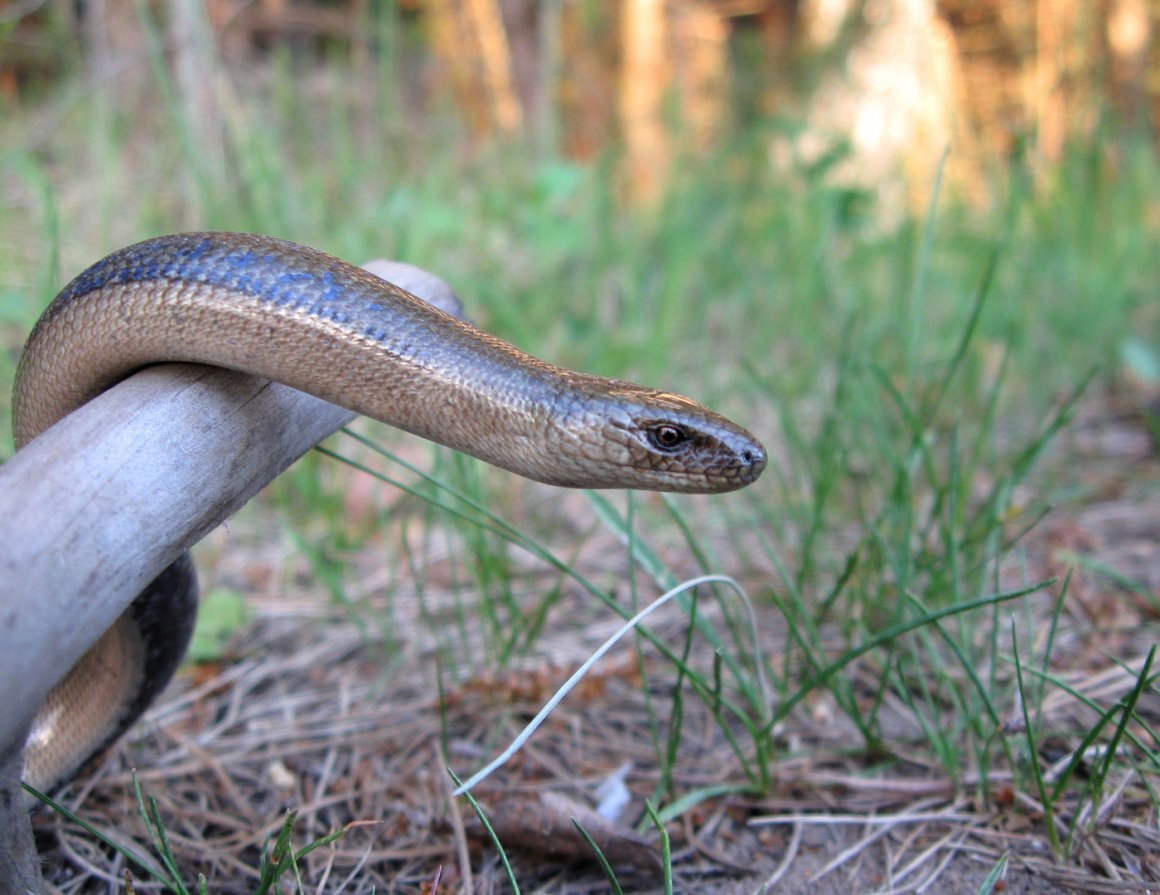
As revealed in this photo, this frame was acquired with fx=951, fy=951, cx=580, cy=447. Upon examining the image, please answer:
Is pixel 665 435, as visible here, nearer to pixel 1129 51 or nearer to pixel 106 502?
pixel 106 502

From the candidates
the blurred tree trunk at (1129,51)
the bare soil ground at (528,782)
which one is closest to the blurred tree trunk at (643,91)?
the blurred tree trunk at (1129,51)

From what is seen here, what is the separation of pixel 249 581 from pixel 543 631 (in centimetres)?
91

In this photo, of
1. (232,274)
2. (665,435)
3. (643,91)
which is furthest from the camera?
(643,91)

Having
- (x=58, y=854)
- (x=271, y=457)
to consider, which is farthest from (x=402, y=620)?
(x=271, y=457)

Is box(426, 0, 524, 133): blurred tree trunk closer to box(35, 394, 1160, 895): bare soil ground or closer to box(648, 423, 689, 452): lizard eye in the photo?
box(35, 394, 1160, 895): bare soil ground

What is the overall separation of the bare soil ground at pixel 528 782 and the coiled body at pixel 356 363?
0.53m

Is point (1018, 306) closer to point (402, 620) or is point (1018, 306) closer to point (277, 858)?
point (402, 620)

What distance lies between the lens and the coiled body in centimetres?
132

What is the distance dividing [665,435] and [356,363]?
0.48 m

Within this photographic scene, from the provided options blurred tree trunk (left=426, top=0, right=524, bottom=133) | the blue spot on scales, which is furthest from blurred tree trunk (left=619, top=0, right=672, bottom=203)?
the blue spot on scales

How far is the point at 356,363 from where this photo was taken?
1.36m

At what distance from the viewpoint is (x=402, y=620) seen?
2.57m

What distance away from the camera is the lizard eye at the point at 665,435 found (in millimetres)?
1489

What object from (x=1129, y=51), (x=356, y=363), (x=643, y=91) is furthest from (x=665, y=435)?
(x=1129, y=51)
